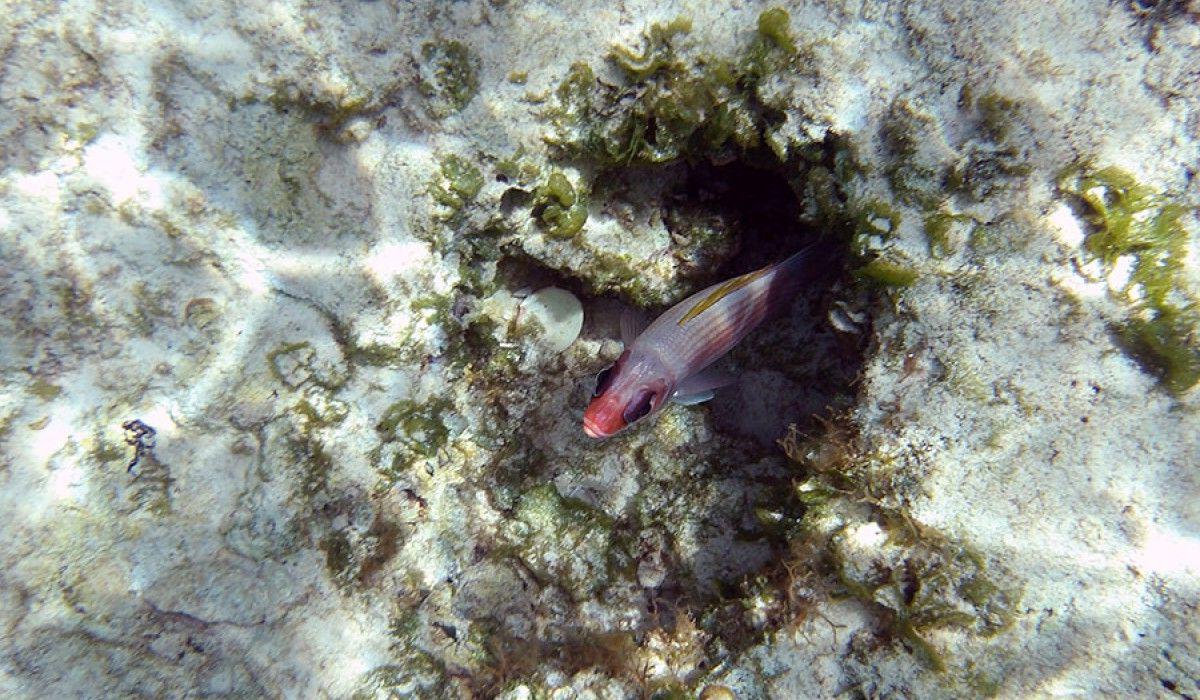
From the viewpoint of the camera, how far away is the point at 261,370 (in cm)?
274

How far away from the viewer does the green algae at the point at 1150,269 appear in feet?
6.95

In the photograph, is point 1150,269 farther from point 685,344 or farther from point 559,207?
point 559,207

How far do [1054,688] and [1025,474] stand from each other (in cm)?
74

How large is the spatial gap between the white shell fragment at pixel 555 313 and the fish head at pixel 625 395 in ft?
2.51

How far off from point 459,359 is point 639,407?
120cm

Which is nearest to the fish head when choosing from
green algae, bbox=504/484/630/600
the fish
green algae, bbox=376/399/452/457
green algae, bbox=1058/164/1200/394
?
the fish

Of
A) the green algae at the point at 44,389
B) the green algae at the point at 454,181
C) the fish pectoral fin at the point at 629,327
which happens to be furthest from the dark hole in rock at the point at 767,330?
the green algae at the point at 44,389

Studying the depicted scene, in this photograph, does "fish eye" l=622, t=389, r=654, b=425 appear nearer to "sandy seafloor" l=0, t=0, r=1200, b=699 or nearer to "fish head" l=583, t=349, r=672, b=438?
"fish head" l=583, t=349, r=672, b=438

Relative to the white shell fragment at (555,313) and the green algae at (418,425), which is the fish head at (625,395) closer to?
the white shell fragment at (555,313)

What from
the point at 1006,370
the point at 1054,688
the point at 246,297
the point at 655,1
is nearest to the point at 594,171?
the point at 655,1

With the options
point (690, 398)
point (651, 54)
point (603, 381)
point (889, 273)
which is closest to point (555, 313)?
point (603, 381)

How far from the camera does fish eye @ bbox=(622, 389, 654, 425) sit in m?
2.74

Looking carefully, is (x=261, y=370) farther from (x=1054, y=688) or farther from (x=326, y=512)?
(x=1054, y=688)

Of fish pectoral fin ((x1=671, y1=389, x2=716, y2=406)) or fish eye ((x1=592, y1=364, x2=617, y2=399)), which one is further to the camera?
fish pectoral fin ((x1=671, y1=389, x2=716, y2=406))
